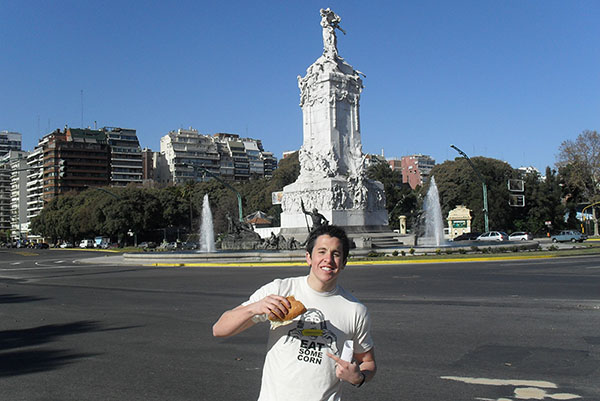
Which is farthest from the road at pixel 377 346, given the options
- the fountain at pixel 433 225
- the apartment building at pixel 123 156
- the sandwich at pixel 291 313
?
the apartment building at pixel 123 156

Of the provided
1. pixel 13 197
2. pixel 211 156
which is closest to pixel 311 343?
pixel 211 156

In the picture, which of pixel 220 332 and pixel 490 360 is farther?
pixel 490 360

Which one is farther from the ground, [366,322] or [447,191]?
[447,191]

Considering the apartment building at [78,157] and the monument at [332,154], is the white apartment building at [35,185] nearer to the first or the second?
the apartment building at [78,157]

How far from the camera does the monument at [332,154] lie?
36594 millimetres

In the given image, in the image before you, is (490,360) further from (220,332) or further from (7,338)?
(7,338)

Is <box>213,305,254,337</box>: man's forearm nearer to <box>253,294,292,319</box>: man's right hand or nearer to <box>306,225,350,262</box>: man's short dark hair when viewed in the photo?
<box>253,294,292,319</box>: man's right hand

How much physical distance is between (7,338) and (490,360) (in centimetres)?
730

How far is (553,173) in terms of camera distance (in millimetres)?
70500

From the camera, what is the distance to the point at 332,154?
37.1 metres

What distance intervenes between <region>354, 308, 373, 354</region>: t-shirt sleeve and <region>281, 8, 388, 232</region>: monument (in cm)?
3261

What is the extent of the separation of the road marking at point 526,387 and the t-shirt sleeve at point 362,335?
9.07ft

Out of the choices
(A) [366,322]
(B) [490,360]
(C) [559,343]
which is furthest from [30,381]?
(C) [559,343]

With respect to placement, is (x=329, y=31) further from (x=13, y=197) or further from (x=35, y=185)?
(x=13, y=197)
